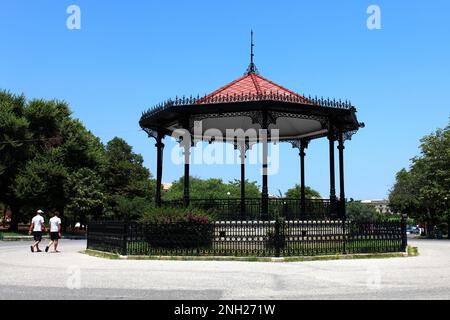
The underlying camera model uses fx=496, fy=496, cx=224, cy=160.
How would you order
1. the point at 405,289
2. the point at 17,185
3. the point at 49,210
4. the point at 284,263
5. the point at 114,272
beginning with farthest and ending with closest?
1. the point at 49,210
2. the point at 17,185
3. the point at 284,263
4. the point at 114,272
5. the point at 405,289

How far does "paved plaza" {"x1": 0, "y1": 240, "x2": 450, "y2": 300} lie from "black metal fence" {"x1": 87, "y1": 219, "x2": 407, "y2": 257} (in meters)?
1.53

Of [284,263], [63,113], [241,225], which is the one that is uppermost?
[63,113]

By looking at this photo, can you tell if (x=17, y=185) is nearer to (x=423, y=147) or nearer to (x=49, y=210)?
(x=49, y=210)

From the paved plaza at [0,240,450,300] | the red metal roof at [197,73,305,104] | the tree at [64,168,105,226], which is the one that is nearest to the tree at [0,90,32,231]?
the tree at [64,168,105,226]

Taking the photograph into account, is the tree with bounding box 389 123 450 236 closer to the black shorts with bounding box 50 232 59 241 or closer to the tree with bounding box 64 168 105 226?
the tree with bounding box 64 168 105 226

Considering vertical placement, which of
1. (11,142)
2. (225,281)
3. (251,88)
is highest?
(11,142)

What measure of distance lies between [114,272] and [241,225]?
5.87 metres

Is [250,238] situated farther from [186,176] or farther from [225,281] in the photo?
[225,281]

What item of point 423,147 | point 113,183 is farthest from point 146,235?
point 113,183

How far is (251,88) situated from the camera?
2252cm

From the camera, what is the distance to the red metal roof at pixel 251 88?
71.4ft

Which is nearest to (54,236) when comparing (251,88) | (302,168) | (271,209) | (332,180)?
(271,209)

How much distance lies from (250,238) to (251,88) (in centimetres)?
766

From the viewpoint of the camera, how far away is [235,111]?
65.2 feet
